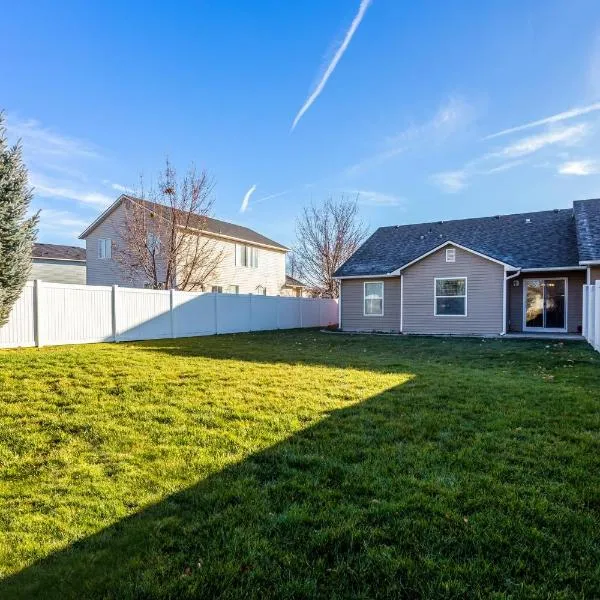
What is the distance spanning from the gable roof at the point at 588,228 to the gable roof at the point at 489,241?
733 mm

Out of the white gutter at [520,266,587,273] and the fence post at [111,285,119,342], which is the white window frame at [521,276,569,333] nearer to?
the white gutter at [520,266,587,273]

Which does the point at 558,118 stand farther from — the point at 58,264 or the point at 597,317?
the point at 58,264

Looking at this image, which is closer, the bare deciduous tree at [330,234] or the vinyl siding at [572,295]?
the vinyl siding at [572,295]

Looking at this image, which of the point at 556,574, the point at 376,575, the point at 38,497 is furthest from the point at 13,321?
the point at 556,574

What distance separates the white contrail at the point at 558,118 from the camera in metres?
13.5

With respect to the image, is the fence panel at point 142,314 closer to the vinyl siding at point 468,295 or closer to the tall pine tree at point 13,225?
the tall pine tree at point 13,225

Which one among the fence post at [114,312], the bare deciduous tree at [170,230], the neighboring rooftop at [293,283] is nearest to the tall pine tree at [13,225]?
the fence post at [114,312]

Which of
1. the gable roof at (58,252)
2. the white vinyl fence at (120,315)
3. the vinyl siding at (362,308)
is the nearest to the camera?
the white vinyl fence at (120,315)

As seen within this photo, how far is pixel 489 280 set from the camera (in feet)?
50.7

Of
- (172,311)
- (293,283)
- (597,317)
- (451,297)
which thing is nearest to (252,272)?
(293,283)

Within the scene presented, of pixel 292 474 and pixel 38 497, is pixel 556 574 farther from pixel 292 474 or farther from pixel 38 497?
pixel 38 497

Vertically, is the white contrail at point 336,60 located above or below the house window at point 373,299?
above

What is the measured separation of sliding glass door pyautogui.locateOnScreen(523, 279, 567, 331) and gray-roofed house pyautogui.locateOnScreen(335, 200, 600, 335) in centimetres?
Result: 3

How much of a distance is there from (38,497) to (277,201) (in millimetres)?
31204
